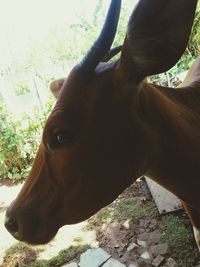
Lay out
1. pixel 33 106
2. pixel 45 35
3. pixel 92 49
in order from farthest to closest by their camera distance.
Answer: pixel 45 35 < pixel 33 106 < pixel 92 49

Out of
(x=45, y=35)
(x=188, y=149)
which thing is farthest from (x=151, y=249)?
(x=45, y=35)

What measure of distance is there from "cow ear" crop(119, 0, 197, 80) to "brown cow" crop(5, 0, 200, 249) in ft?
0.04

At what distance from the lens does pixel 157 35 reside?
4.65ft

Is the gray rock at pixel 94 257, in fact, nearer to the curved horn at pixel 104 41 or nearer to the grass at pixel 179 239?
the grass at pixel 179 239

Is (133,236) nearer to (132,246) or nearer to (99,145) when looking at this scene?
(132,246)

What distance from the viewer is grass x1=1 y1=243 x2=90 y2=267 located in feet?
14.1

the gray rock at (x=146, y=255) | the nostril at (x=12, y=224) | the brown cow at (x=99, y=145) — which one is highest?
the brown cow at (x=99, y=145)

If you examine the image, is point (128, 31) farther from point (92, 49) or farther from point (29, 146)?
point (29, 146)

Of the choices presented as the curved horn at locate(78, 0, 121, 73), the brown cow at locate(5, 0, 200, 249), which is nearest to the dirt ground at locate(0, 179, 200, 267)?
the brown cow at locate(5, 0, 200, 249)

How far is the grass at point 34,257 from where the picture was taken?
430 centimetres

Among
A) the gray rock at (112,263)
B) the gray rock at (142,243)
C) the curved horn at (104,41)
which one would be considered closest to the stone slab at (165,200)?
the gray rock at (142,243)

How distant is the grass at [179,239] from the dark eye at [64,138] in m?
2.55

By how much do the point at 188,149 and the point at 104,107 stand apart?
18.2 inches

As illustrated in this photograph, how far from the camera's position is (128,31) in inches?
53.8
